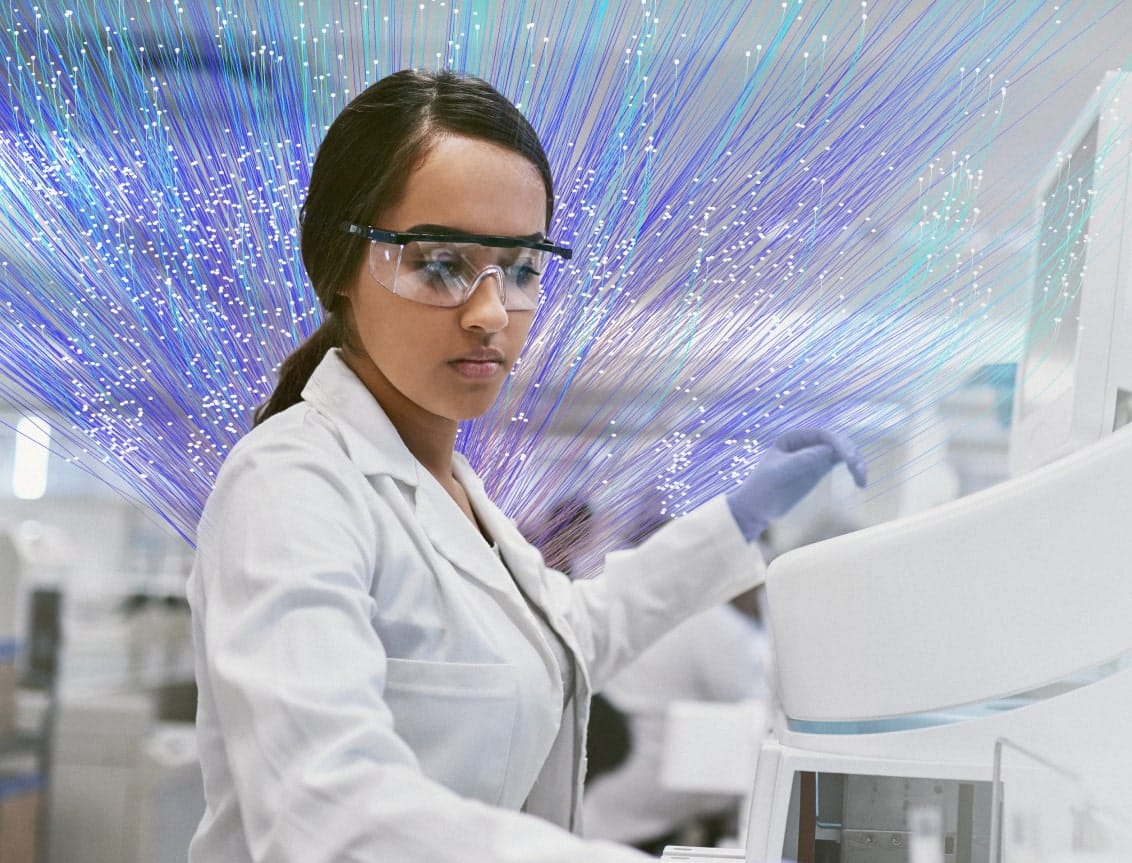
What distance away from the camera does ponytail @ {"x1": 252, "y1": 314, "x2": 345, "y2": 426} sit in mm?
996

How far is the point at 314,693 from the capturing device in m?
0.60

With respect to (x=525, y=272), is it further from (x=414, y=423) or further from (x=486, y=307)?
(x=414, y=423)

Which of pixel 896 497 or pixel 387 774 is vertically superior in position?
pixel 896 497

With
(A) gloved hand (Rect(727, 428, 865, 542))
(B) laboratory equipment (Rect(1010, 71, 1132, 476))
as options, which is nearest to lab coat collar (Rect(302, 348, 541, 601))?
(A) gloved hand (Rect(727, 428, 865, 542))

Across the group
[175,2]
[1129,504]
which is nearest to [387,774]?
[1129,504]

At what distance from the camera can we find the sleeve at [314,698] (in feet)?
1.84

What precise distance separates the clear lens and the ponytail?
7.5 inches

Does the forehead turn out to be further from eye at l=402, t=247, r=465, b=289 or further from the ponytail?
the ponytail

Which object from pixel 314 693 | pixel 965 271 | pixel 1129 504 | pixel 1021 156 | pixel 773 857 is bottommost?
pixel 773 857

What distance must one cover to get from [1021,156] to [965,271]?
21cm

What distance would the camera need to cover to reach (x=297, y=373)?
3.30 ft

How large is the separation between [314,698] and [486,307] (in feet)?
1.05

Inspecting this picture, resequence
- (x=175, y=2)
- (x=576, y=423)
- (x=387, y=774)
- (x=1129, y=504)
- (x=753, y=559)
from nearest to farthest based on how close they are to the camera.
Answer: (x=387, y=774) < (x=1129, y=504) < (x=175, y=2) < (x=576, y=423) < (x=753, y=559)

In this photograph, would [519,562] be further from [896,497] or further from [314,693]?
[896,497]
